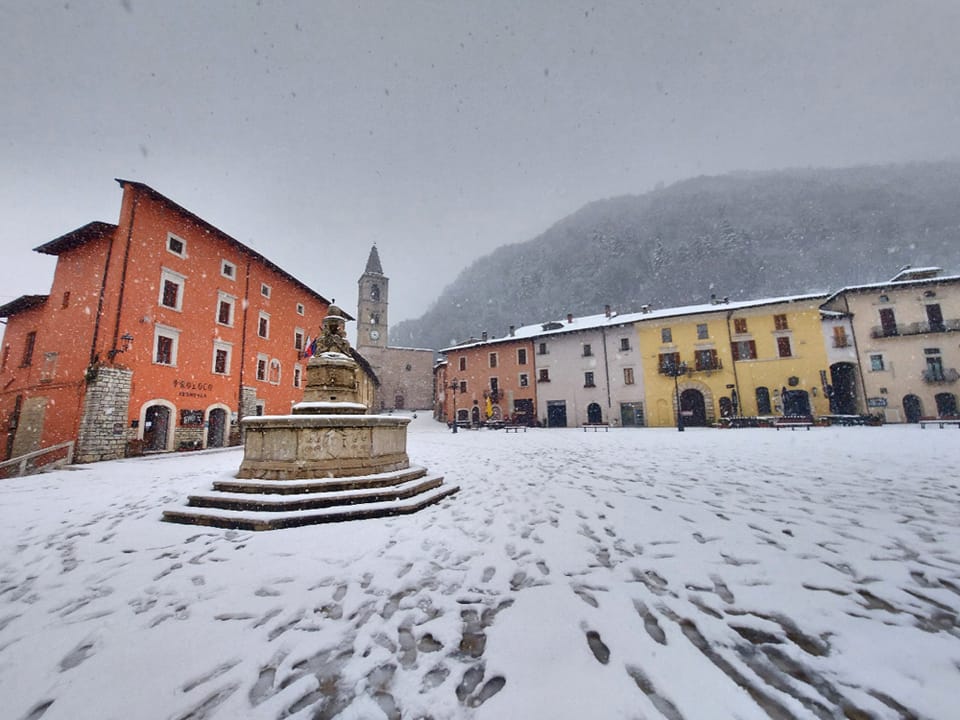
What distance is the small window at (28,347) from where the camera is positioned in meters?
14.9

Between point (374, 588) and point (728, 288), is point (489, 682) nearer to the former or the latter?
point (374, 588)

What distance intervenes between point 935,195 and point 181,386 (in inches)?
5253

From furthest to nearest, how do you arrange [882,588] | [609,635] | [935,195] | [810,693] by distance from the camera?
[935,195] → [882,588] → [609,635] → [810,693]

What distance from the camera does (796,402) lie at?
23594 mm

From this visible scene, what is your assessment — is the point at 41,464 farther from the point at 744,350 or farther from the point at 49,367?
the point at 744,350

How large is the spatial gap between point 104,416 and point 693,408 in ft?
106

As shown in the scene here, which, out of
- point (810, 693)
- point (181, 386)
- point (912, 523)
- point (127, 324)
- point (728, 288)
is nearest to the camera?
point (810, 693)

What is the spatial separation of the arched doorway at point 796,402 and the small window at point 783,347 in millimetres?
2530

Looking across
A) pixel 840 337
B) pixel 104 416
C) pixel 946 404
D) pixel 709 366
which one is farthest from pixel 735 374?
pixel 104 416

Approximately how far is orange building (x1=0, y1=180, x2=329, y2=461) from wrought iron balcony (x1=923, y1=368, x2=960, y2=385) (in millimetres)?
39918

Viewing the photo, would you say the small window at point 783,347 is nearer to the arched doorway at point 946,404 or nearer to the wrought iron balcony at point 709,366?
the wrought iron balcony at point 709,366

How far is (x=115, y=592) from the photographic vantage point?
9.66 feet

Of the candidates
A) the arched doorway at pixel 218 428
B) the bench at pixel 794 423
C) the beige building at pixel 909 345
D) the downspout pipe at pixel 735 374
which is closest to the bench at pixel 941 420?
the beige building at pixel 909 345

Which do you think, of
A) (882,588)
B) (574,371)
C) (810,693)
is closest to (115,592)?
(810,693)
